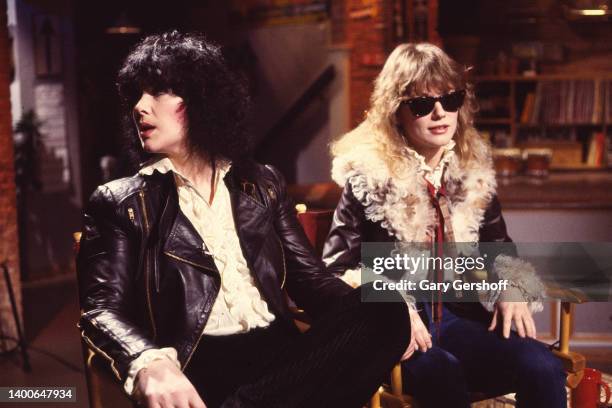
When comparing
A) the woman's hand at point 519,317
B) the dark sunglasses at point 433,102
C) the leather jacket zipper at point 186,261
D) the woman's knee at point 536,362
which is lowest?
the woman's knee at point 536,362

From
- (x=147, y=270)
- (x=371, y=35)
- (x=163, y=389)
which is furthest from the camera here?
(x=371, y=35)

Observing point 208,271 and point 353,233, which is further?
point 353,233

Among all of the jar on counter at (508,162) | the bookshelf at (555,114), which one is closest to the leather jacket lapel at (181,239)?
the jar on counter at (508,162)

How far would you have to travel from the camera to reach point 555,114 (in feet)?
24.9

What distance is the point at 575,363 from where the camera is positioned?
2.11 metres

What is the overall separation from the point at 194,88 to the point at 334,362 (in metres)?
0.75

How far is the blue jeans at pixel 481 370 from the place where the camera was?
6.31ft

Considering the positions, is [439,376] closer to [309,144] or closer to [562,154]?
[309,144]

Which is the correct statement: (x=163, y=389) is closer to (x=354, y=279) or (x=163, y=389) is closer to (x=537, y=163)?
(x=354, y=279)

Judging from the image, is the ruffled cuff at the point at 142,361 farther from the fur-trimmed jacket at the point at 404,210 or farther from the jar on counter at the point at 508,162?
the jar on counter at the point at 508,162

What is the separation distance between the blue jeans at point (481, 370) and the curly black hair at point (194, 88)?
0.72m

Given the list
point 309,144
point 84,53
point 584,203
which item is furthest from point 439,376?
point 84,53

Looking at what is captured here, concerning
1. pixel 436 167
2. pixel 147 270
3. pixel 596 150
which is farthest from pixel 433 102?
pixel 596 150

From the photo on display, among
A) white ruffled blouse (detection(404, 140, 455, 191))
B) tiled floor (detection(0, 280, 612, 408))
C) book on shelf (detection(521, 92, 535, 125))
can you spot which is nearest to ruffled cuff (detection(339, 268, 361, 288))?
white ruffled blouse (detection(404, 140, 455, 191))
